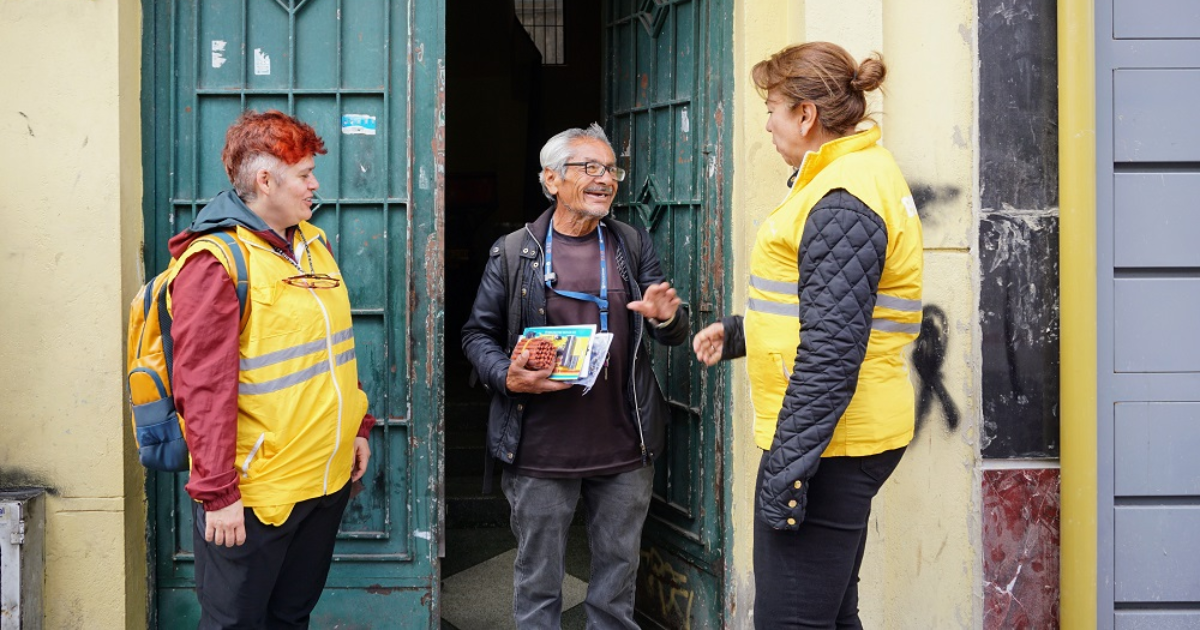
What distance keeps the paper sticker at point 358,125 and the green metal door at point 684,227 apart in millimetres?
1047

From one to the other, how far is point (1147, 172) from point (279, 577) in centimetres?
304

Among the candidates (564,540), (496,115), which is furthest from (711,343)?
(496,115)

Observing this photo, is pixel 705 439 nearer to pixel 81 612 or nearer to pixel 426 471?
pixel 426 471

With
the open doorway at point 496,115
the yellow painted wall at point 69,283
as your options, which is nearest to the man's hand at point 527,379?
the yellow painted wall at point 69,283

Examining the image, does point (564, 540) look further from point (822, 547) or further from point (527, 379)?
point (822, 547)

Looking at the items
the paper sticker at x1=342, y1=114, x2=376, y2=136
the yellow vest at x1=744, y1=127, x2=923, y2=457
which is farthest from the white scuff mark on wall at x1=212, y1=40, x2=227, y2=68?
the yellow vest at x1=744, y1=127, x2=923, y2=457

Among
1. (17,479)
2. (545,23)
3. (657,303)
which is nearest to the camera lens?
(657,303)

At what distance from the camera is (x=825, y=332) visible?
2.29 metres

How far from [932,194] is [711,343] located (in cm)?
113

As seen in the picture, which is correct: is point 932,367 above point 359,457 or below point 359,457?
above

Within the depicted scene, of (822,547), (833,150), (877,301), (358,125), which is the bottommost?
(822,547)

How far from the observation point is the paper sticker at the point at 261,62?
3584mm

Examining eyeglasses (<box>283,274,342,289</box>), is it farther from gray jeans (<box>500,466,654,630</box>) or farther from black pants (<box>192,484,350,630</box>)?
gray jeans (<box>500,466,654,630</box>)

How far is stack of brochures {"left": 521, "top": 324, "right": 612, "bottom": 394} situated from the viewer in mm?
3113
